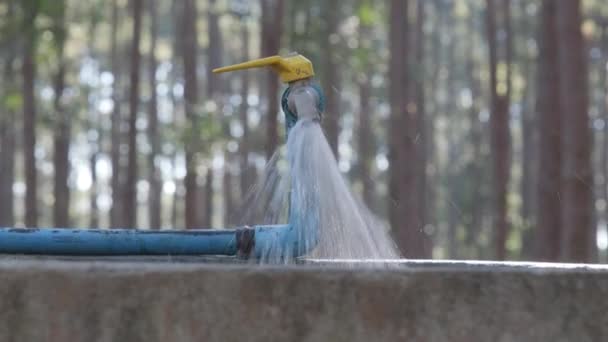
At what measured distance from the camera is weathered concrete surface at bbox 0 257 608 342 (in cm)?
300

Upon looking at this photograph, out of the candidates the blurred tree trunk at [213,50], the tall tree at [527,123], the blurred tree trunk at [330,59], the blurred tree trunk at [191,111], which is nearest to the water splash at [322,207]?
the blurred tree trunk at [191,111]

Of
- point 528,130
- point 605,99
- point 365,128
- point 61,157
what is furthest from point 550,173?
point 528,130

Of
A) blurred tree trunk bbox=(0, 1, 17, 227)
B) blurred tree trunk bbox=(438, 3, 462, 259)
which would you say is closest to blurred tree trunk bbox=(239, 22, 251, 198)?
blurred tree trunk bbox=(0, 1, 17, 227)

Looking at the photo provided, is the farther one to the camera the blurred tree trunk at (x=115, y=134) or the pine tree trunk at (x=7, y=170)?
the pine tree trunk at (x=7, y=170)

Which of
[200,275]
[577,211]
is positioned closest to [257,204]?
[200,275]

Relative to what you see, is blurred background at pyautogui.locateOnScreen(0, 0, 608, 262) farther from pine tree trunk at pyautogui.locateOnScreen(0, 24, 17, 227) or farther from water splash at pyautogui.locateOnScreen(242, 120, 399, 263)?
water splash at pyautogui.locateOnScreen(242, 120, 399, 263)

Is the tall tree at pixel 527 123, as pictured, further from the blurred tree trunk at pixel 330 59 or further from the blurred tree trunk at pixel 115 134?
the blurred tree trunk at pixel 115 134

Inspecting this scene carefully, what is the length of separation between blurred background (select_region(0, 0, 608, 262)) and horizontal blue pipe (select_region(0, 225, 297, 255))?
1541mm

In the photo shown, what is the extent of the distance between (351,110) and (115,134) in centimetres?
850

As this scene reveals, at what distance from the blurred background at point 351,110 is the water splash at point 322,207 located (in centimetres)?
144

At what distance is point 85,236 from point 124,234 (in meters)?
0.14

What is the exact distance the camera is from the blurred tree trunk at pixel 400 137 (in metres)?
18.4

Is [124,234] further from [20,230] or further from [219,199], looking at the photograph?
[219,199]

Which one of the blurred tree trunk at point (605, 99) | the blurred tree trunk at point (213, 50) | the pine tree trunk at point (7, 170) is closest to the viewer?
the pine tree trunk at point (7, 170)
